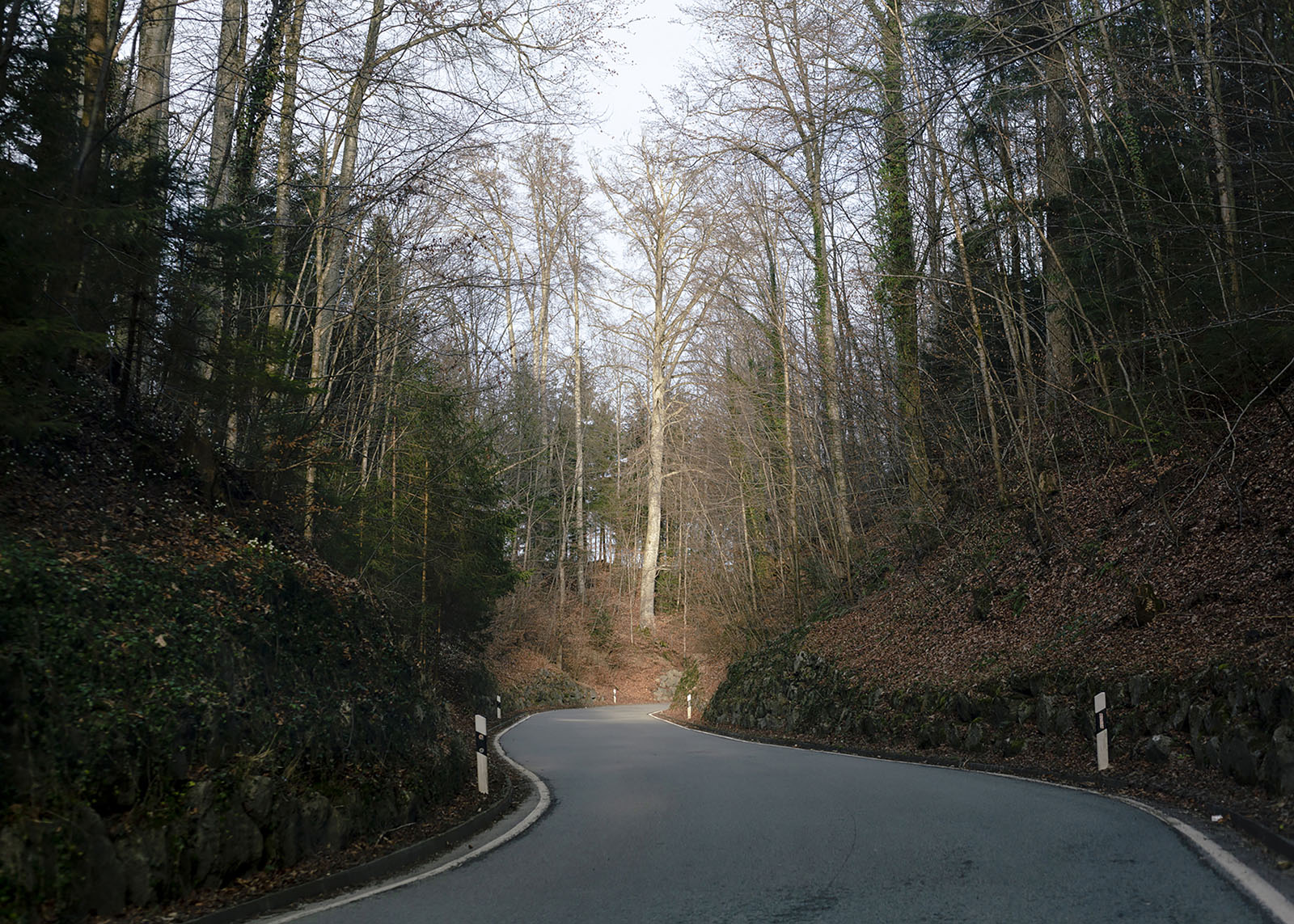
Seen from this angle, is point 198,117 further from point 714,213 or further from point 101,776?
point 714,213

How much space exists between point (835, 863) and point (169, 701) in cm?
479

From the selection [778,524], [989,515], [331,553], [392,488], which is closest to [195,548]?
[331,553]

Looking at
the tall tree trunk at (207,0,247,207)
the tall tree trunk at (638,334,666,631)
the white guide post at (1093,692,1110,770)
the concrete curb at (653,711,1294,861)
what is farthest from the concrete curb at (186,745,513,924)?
the tall tree trunk at (638,334,666,631)

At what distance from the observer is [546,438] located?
141ft

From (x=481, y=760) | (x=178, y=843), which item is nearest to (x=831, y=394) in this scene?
(x=481, y=760)

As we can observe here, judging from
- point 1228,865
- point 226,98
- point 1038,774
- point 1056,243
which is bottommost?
point 1038,774

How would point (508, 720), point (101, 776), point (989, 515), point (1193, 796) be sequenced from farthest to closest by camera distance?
point (508, 720) → point (989, 515) → point (1193, 796) → point (101, 776)

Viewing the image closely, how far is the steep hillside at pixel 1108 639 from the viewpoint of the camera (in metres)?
9.34

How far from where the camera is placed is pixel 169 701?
6.61 meters

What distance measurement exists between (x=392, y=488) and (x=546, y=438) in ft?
79.2

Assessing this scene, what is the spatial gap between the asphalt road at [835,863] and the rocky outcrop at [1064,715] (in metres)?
1.19

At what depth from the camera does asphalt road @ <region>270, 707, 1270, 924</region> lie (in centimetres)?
542

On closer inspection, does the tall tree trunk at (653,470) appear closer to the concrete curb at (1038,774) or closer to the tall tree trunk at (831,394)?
the tall tree trunk at (831,394)

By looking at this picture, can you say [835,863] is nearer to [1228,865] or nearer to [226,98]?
[1228,865]
